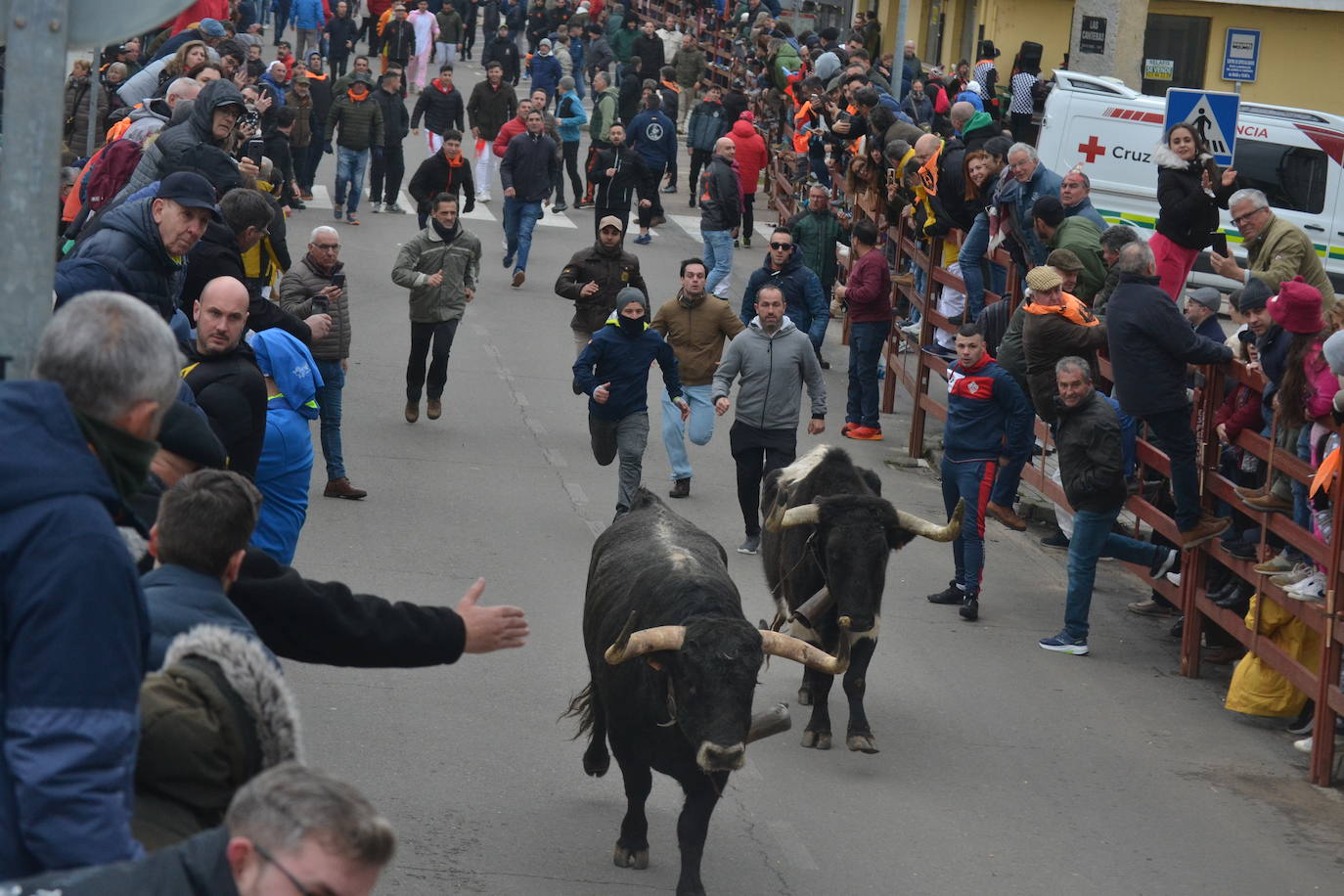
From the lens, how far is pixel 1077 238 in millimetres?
13539

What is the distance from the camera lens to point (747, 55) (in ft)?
119

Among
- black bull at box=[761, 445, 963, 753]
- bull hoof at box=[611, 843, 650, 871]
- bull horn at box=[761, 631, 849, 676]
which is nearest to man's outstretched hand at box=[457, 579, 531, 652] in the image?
bull horn at box=[761, 631, 849, 676]

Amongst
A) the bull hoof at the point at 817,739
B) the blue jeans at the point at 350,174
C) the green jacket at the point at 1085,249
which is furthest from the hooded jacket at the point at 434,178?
the bull hoof at the point at 817,739

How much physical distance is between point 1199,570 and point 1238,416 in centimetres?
114

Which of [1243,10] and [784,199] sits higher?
[1243,10]

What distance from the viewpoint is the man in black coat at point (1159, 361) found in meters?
11.2

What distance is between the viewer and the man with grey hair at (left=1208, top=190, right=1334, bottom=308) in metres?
12.3

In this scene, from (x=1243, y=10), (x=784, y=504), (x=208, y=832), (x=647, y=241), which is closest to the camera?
(x=208, y=832)

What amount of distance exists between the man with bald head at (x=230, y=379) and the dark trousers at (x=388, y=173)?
19.2m

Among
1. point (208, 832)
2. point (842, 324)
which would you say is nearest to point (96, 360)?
point (208, 832)

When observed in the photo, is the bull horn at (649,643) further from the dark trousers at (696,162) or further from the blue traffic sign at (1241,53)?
the blue traffic sign at (1241,53)

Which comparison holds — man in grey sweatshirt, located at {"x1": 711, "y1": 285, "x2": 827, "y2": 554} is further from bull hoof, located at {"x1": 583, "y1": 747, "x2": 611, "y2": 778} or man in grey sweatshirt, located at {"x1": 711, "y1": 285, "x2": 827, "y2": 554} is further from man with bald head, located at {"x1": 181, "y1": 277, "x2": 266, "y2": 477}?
man with bald head, located at {"x1": 181, "y1": 277, "x2": 266, "y2": 477}

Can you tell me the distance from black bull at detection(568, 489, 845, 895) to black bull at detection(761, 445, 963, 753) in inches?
42.9

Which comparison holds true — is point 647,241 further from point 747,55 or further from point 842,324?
point 747,55
